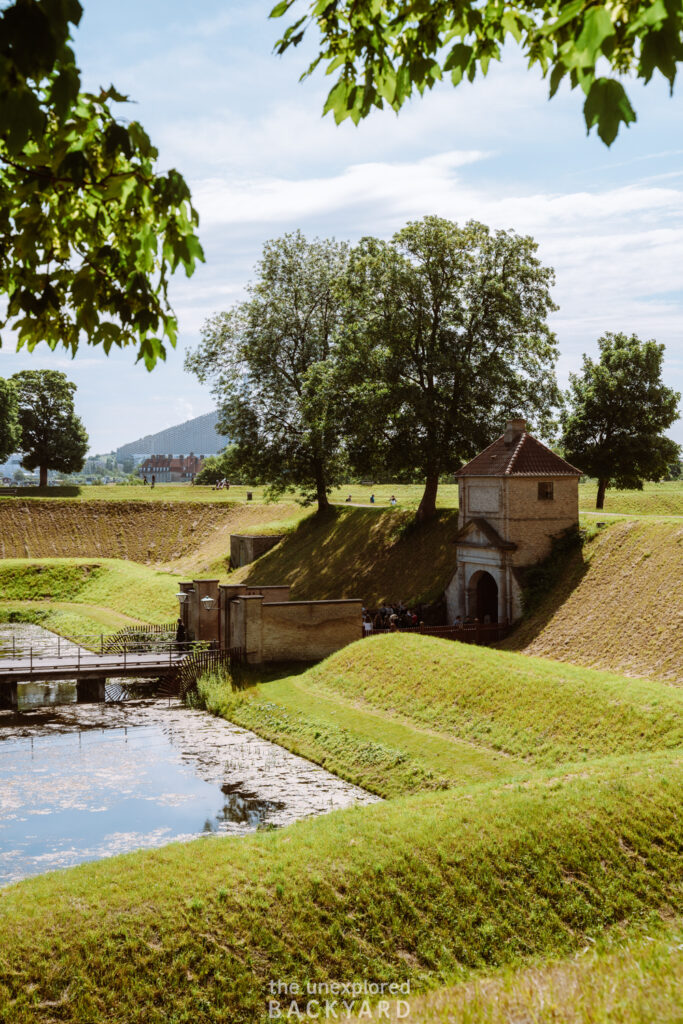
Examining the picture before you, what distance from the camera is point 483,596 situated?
3606cm

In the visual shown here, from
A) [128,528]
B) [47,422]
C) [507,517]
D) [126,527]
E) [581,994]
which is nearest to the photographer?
[581,994]

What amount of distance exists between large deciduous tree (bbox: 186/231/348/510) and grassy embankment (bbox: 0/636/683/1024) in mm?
34182

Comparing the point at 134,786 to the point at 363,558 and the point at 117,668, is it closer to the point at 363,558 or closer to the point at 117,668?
the point at 117,668

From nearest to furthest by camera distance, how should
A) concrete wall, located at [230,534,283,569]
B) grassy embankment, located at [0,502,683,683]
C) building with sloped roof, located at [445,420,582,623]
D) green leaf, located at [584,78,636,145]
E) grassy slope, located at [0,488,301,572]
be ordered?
green leaf, located at [584,78,636,145] < grassy embankment, located at [0,502,683,683] < building with sloped roof, located at [445,420,582,623] < concrete wall, located at [230,534,283,569] < grassy slope, located at [0,488,301,572]

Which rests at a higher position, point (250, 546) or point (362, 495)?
point (362, 495)

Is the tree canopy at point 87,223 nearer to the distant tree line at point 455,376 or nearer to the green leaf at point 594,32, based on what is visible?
the green leaf at point 594,32

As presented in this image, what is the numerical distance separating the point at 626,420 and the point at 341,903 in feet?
122

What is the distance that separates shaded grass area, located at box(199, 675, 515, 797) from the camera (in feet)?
71.9

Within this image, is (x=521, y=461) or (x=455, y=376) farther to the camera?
(x=455, y=376)

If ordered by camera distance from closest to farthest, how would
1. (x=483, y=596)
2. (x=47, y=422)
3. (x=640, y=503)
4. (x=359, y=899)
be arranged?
(x=359, y=899), (x=483, y=596), (x=640, y=503), (x=47, y=422)

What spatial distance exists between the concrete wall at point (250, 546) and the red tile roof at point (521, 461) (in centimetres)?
2194

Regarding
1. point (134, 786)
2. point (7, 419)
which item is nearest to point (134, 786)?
point (134, 786)

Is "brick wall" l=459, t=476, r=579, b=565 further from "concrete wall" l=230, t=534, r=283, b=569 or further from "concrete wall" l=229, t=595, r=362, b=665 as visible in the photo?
"concrete wall" l=230, t=534, r=283, b=569

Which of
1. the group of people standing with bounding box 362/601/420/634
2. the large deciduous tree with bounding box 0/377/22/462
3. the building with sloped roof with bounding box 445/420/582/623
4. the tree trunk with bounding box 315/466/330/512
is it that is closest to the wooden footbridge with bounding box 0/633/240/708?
the group of people standing with bounding box 362/601/420/634
